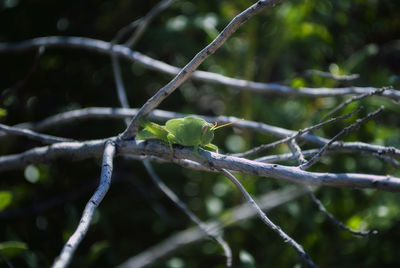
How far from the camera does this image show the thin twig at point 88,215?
729 mm

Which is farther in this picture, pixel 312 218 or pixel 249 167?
pixel 312 218

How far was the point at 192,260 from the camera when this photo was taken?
218cm

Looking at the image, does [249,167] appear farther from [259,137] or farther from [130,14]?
[130,14]

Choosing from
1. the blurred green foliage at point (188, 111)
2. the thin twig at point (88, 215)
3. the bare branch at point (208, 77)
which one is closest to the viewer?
the thin twig at point (88, 215)

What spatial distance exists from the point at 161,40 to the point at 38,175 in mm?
1235

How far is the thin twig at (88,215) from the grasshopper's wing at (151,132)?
126 millimetres

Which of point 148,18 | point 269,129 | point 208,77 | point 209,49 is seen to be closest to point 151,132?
point 209,49

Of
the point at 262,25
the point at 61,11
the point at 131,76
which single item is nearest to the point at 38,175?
the point at 131,76

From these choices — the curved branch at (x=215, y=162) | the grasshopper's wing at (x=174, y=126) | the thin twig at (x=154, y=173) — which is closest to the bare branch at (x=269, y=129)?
the thin twig at (x=154, y=173)

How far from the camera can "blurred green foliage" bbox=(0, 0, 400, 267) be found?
6.70ft

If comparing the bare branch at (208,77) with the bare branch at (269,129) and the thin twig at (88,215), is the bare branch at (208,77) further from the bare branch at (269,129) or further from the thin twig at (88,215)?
the thin twig at (88,215)

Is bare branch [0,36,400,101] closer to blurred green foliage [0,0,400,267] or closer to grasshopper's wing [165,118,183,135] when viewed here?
blurred green foliage [0,0,400,267]

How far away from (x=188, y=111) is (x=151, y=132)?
4.35 ft

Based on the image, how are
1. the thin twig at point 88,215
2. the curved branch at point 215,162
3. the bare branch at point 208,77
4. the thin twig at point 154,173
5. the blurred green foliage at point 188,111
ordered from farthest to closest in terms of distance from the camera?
1. the blurred green foliage at point 188,111
2. the bare branch at point 208,77
3. the thin twig at point 154,173
4. the curved branch at point 215,162
5. the thin twig at point 88,215
